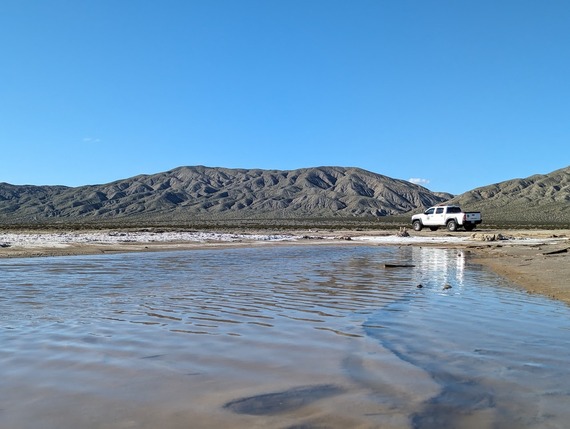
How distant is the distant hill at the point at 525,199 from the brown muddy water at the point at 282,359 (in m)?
86.5

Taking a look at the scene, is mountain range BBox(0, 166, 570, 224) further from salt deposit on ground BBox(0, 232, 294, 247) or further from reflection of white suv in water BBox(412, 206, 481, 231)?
salt deposit on ground BBox(0, 232, 294, 247)

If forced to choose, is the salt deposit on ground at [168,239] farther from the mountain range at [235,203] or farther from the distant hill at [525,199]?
the mountain range at [235,203]

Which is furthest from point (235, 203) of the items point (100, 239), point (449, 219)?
point (100, 239)

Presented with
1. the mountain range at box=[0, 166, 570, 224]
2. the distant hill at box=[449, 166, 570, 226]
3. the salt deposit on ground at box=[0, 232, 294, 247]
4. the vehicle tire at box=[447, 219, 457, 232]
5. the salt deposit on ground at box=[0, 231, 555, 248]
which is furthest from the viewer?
the mountain range at box=[0, 166, 570, 224]

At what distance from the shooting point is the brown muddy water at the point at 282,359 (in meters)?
3.61

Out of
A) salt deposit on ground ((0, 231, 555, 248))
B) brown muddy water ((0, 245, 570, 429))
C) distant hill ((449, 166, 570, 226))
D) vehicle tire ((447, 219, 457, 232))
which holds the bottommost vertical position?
brown muddy water ((0, 245, 570, 429))

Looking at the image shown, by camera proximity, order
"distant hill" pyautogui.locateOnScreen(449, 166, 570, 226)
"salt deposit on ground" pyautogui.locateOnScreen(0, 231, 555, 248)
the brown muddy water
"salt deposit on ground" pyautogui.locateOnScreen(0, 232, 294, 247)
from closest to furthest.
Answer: the brown muddy water → "salt deposit on ground" pyautogui.locateOnScreen(0, 232, 294, 247) → "salt deposit on ground" pyautogui.locateOnScreen(0, 231, 555, 248) → "distant hill" pyautogui.locateOnScreen(449, 166, 570, 226)

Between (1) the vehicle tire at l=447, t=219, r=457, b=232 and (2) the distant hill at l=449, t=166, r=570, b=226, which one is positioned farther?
(2) the distant hill at l=449, t=166, r=570, b=226

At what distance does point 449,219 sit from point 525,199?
8719 cm

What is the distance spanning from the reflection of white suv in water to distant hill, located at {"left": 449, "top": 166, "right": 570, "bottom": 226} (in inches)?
2080

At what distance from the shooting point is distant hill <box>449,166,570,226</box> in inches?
3688

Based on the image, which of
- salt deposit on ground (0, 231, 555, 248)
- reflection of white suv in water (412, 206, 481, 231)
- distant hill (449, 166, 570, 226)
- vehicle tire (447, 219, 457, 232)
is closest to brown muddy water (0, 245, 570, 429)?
salt deposit on ground (0, 231, 555, 248)

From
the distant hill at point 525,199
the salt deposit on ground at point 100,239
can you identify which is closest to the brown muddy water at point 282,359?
the salt deposit on ground at point 100,239

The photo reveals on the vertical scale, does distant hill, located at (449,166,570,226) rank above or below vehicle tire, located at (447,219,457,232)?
above
